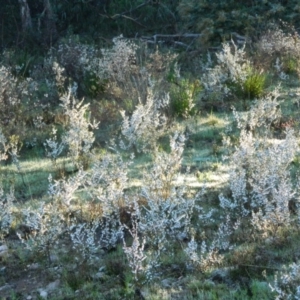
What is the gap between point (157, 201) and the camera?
19.1ft

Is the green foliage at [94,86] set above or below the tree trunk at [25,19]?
below

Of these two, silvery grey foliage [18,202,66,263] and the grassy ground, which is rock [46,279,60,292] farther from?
silvery grey foliage [18,202,66,263]

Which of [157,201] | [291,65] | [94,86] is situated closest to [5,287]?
[157,201]

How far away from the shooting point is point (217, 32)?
13.7 m

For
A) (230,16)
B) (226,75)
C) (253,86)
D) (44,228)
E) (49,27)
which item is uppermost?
(49,27)

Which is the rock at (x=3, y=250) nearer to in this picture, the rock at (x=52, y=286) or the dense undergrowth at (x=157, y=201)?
the dense undergrowth at (x=157, y=201)

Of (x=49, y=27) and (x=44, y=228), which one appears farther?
(x=49, y=27)

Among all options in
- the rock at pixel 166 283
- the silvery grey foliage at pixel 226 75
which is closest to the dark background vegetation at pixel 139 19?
the silvery grey foliage at pixel 226 75

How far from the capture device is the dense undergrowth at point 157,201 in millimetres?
5062

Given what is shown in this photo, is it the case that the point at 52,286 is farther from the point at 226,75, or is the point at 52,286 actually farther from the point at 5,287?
the point at 226,75

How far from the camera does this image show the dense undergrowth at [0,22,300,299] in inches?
199

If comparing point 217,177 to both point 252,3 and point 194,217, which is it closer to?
point 194,217

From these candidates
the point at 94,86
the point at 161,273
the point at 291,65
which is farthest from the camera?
the point at 291,65

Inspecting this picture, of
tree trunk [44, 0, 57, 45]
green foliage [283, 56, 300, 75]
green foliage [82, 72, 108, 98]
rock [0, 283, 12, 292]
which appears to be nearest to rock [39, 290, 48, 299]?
rock [0, 283, 12, 292]
